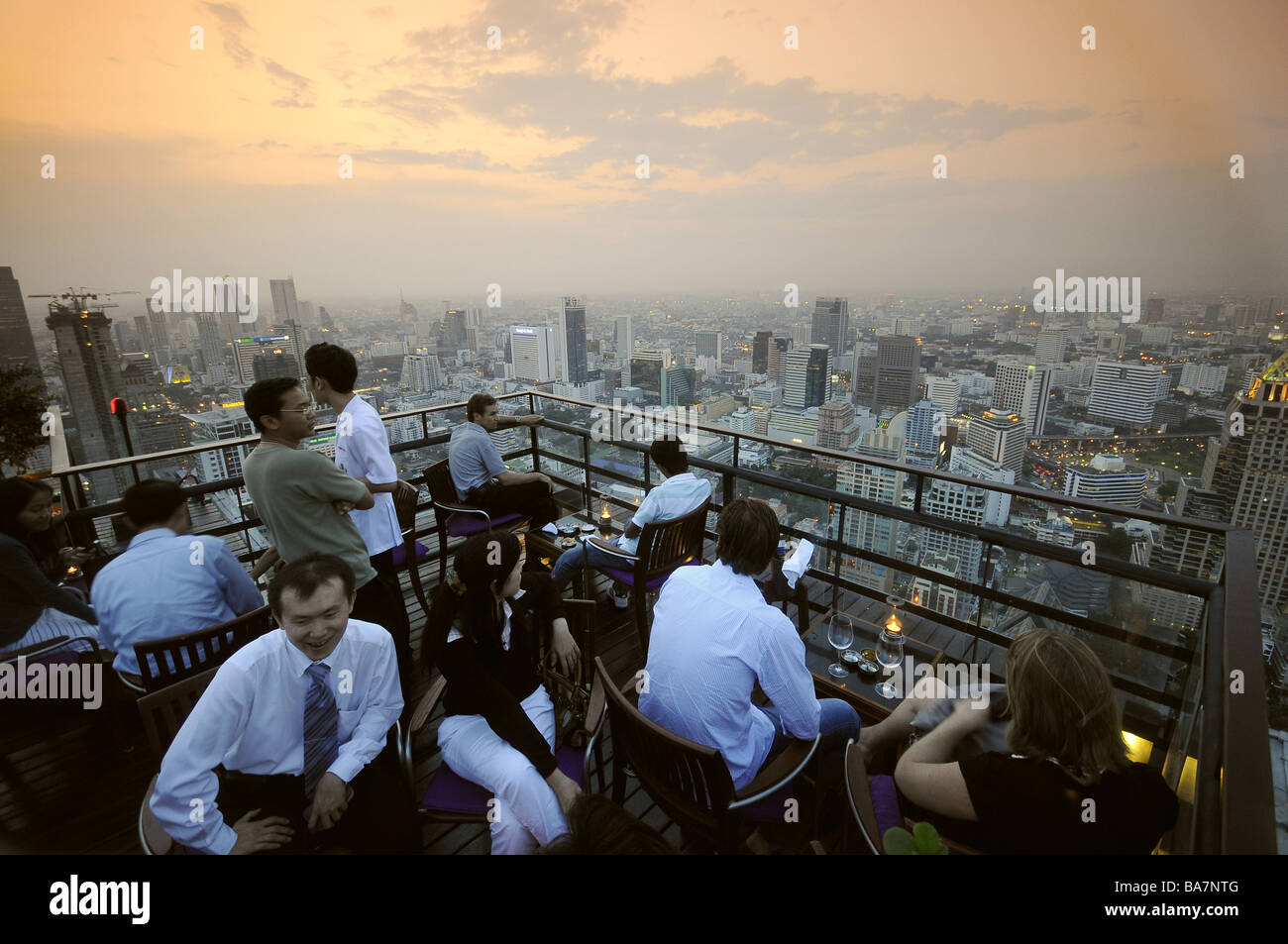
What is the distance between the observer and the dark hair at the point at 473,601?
69.0 inches

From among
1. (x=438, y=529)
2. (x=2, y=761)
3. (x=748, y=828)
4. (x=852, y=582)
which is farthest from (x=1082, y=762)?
(x=2, y=761)

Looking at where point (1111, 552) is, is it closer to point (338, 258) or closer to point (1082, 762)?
point (1082, 762)

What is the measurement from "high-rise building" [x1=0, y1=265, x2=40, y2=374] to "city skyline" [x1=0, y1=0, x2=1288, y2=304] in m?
0.41

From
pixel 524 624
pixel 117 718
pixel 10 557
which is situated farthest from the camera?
pixel 117 718

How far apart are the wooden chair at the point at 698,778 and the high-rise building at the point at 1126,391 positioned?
8.43 m

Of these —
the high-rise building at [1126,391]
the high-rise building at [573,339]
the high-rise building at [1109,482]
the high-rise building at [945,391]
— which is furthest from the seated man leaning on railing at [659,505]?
the high-rise building at [945,391]

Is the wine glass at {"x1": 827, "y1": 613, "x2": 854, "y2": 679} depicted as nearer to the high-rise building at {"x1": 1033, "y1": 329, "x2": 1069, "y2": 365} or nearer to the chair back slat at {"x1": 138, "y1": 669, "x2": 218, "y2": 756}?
the chair back slat at {"x1": 138, "y1": 669, "x2": 218, "y2": 756}

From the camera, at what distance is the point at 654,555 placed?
296 cm

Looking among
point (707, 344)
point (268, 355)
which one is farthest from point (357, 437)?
point (707, 344)

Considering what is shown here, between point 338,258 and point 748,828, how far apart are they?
8505 mm

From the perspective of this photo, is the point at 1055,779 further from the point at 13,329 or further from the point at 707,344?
the point at 707,344

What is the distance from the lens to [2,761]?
2.40m

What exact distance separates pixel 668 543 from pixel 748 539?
4.08 ft
